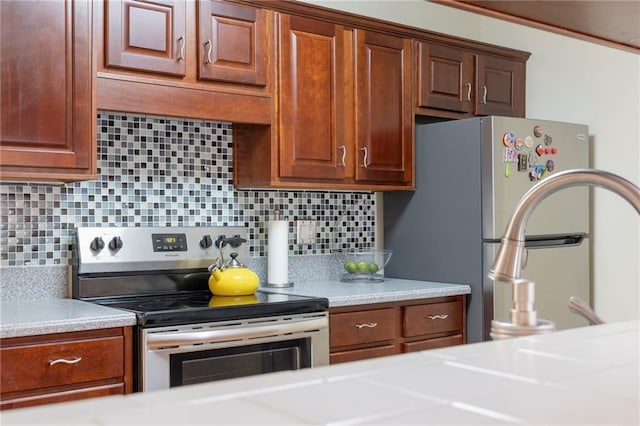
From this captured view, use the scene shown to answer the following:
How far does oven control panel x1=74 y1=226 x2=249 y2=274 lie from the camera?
2.88m

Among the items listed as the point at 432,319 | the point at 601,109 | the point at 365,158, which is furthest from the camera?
the point at 601,109

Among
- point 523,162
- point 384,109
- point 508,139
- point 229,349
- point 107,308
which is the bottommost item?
point 229,349

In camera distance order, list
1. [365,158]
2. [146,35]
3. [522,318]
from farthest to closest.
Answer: [365,158], [146,35], [522,318]

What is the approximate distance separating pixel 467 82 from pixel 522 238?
2.90 metres

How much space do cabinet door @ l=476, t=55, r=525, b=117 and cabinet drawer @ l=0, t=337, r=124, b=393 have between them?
92.8 inches

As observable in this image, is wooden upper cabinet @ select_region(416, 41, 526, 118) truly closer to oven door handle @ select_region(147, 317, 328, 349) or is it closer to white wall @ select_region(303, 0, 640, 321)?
white wall @ select_region(303, 0, 640, 321)

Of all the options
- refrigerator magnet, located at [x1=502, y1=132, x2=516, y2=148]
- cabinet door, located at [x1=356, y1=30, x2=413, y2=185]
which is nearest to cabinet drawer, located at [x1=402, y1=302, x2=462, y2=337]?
cabinet door, located at [x1=356, y1=30, x2=413, y2=185]

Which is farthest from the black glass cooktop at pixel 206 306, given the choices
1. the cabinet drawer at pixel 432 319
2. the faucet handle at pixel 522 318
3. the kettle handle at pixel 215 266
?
the faucet handle at pixel 522 318

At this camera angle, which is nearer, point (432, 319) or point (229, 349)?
point (229, 349)

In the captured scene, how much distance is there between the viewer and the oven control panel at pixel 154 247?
288cm

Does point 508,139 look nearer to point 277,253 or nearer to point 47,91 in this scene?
point 277,253

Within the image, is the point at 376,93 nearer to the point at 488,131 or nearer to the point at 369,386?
the point at 488,131

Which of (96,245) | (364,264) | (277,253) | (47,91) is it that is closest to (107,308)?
(96,245)

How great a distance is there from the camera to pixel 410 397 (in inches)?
29.2
